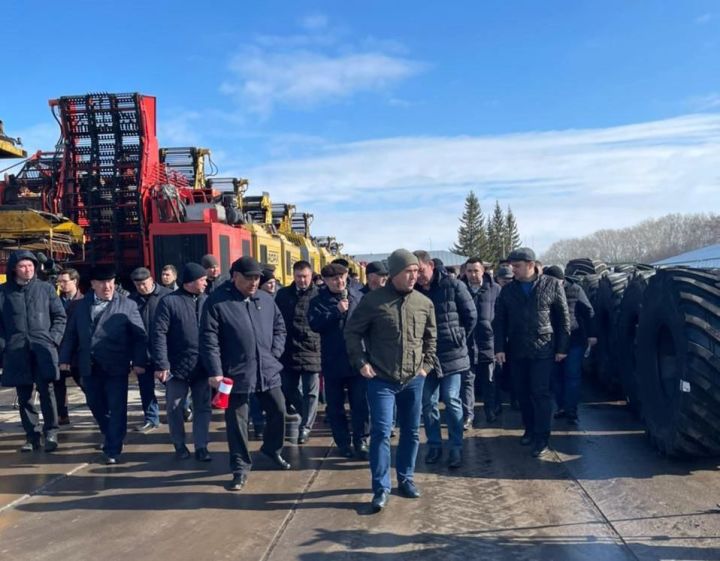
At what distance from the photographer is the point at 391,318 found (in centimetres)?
481

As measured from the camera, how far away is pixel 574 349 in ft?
24.6

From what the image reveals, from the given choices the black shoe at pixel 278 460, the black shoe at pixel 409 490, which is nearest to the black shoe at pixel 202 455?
the black shoe at pixel 278 460

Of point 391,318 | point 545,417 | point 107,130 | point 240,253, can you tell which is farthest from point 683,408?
point 107,130

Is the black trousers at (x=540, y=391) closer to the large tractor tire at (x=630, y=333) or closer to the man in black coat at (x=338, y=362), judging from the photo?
the large tractor tire at (x=630, y=333)

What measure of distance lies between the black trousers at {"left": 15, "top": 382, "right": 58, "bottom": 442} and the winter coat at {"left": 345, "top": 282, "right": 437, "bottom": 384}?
12.2ft

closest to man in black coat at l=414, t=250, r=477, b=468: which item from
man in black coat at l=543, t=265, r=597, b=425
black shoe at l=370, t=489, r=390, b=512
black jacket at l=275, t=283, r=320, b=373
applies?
black shoe at l=370, t=489, r=390, b=512

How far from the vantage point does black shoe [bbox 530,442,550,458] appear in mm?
5859

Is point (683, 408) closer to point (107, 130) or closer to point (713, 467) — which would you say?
point (713, 467)

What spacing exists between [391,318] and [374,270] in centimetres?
153

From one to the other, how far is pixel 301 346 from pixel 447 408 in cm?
167

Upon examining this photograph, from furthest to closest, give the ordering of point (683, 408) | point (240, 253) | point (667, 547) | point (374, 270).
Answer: point (240, 253) → point (374, 270) → point (683, 408) → point (667, 547)

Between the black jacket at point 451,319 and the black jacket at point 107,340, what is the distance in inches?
112

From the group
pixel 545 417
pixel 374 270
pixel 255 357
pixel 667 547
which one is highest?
pixel 374 270

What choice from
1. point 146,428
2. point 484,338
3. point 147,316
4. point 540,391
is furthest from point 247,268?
point 484,338
